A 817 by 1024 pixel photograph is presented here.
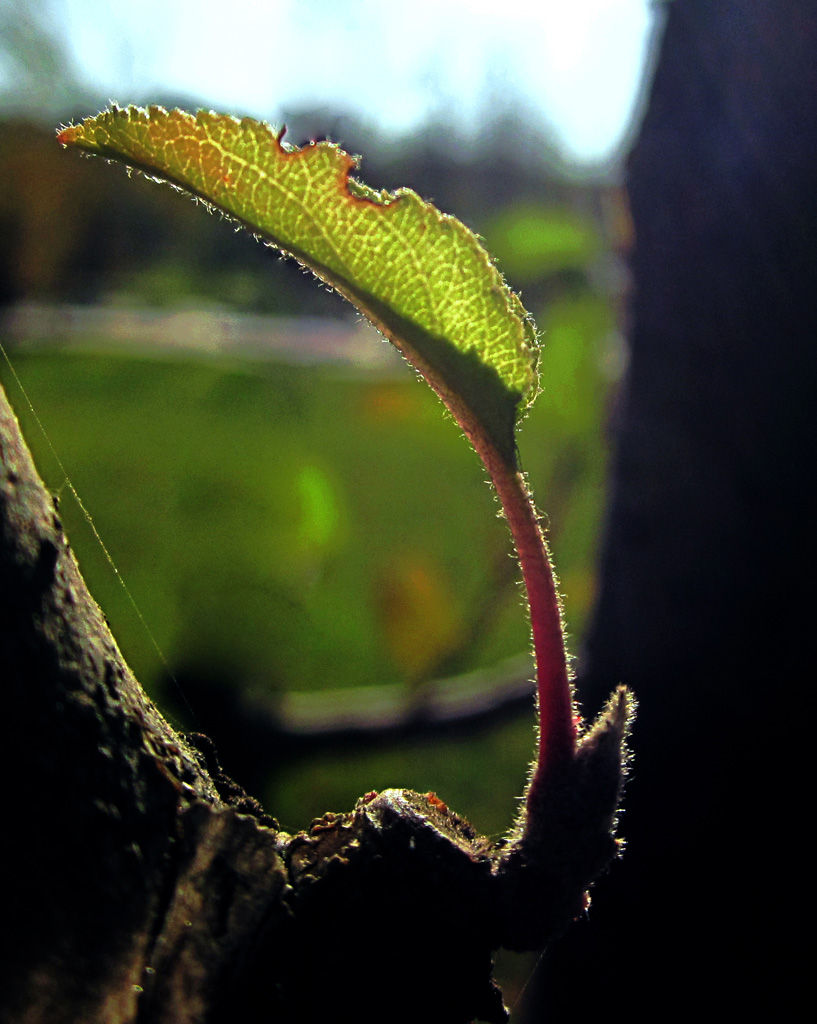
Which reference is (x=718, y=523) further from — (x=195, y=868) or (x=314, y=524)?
(x=314, y=524)

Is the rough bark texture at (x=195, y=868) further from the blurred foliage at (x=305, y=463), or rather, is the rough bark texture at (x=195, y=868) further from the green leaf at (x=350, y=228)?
the blurred foliage at (x=305, y=463)

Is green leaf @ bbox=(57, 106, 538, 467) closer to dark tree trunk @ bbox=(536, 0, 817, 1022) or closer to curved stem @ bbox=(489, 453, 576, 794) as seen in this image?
curved stem @ bbox=(489, 453, 576, 794)

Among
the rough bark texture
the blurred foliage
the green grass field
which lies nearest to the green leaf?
the rough bark texture

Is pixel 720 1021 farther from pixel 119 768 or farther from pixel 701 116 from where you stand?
pixel 701 116

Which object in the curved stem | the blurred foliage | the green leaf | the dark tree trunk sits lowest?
the curved stem

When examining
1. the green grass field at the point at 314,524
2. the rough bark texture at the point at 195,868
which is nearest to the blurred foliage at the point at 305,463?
the green grass field at the point at 314,524

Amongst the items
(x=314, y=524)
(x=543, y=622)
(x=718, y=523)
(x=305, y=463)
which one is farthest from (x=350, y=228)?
(x=305, y=463)

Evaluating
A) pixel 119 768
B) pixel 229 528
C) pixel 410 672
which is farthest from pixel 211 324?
pixel 119 768
